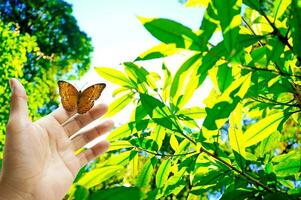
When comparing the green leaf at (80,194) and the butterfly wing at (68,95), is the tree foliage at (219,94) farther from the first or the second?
the butterfly wing at (68,95)

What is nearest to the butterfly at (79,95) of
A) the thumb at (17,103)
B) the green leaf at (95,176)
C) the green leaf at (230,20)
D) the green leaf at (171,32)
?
the thumb at (17,103)

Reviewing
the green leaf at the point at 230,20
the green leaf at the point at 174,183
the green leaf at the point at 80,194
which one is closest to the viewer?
the green leaf at the point at 80,194

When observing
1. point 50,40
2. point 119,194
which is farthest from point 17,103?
point 50,40

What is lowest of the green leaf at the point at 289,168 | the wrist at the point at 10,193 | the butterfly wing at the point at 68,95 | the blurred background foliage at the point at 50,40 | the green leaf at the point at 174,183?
the green leaf at the point at 289,168

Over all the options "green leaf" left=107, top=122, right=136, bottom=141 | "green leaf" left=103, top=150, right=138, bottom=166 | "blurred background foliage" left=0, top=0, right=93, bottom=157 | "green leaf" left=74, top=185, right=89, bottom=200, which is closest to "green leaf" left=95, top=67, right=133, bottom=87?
"green leaf" left=107, top=122, right=136, bottom=141

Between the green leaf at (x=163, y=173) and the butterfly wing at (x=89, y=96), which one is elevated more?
the butterfly wing at (x=89, y=96)

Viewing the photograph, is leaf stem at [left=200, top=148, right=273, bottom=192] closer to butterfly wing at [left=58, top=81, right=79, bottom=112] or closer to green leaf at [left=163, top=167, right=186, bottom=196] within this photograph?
green leaf at [left=163, top=167, right=186, bottom=196]
